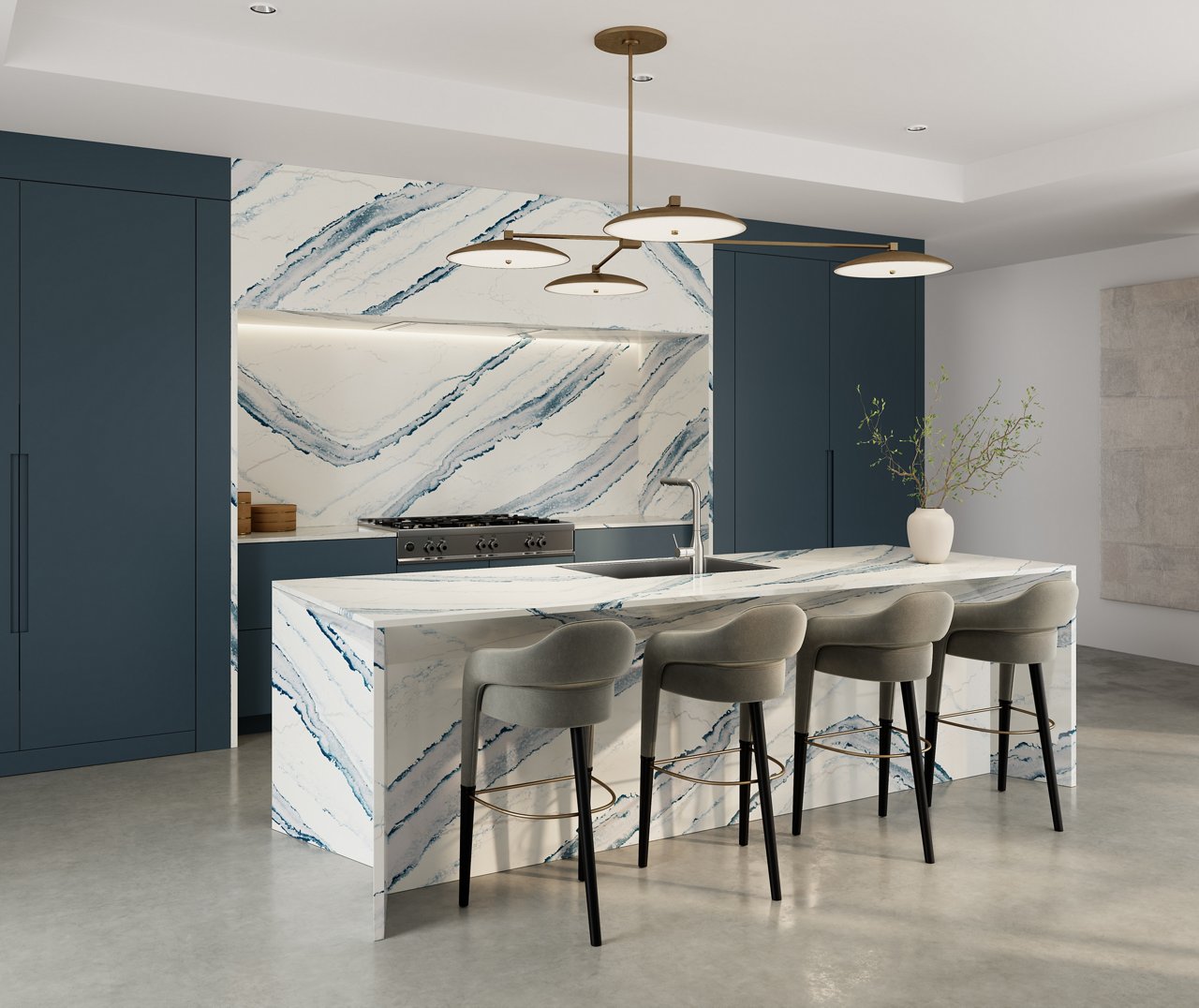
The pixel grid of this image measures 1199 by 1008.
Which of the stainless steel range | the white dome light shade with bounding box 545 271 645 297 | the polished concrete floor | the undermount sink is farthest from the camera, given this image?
the stainless steel range

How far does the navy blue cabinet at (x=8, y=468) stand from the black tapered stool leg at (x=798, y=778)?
318 cm

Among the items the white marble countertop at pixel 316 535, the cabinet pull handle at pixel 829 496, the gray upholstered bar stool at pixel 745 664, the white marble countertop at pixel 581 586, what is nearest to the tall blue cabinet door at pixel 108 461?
the white marble countertop at pixel 316 535

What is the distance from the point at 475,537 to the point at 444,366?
1.16 metres

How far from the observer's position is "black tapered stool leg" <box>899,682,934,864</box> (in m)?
3.68

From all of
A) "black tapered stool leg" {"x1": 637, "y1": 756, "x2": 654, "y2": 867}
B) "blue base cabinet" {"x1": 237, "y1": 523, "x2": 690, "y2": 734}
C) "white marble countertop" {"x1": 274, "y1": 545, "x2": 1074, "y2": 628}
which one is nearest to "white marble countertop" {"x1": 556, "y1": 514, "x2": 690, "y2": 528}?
"blue base cabinet" {"x1": 237, "y1": 523, "x2": 690, "y2": 734}

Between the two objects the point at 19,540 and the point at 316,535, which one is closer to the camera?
the point at 19,540

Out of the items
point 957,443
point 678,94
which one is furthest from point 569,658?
point 957,443

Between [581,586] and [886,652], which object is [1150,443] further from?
[581,586]

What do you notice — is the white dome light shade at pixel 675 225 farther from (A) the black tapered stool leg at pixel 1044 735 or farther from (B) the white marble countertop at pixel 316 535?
(B) the white marble countertop at pixel 316 535

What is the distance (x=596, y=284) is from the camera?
4.30 meters

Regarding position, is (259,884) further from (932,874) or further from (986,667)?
(986,667)

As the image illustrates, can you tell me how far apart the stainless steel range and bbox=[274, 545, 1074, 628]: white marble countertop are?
4.64 feet

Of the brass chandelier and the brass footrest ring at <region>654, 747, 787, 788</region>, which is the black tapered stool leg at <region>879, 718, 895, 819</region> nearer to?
the brass footrest ring at <region>654, 747, 787, 788</region>

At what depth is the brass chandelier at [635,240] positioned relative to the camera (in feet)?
10.8
